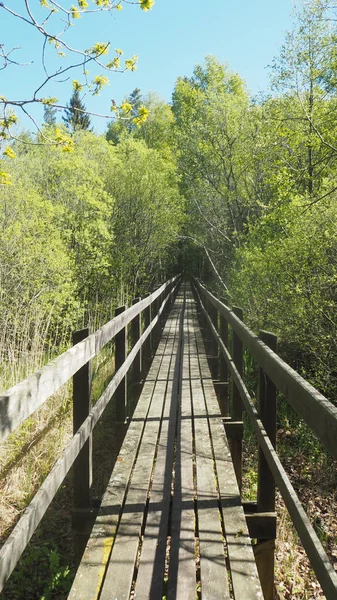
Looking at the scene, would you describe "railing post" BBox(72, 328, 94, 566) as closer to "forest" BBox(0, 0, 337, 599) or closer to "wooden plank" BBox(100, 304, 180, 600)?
"wooden plank" BBox(100, 304, 180, 600)

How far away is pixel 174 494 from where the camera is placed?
3.31 metres

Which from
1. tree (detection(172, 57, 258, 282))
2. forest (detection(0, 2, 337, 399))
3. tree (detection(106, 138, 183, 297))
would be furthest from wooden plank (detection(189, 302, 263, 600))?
tree (detection(106, 138, 183, 297))

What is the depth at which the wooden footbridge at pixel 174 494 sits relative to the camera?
1939 millimetres

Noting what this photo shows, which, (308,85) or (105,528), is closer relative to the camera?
(105,528)

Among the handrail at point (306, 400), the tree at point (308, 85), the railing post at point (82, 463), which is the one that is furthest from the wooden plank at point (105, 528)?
the tree at point (308, 85)

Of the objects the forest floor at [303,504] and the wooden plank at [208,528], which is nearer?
the wooden plank at [208,528]

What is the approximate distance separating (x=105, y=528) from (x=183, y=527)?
440 millimetres

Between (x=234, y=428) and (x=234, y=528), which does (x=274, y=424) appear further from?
(x=234, y=428)

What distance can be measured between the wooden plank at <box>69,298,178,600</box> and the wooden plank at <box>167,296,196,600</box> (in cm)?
33

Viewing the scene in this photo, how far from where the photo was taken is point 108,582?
7.75 feet

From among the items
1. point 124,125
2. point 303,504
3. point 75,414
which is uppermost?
point 124,125

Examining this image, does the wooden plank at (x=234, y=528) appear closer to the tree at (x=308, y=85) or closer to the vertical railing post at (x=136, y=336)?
the vertical railing post at (x=136, y=336)

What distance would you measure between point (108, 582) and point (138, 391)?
431cm

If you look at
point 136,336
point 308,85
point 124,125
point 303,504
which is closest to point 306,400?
point 136,336
